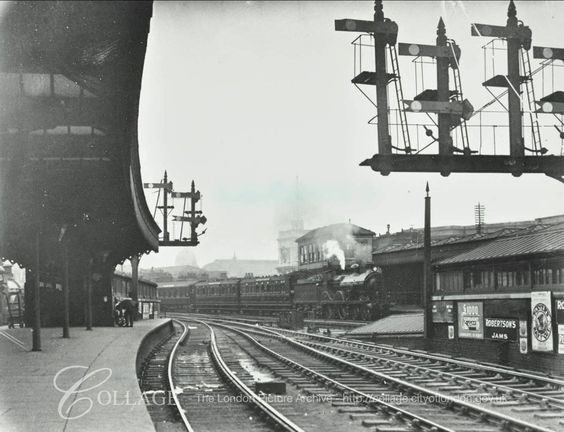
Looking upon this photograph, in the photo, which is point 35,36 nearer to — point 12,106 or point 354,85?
point 12,106

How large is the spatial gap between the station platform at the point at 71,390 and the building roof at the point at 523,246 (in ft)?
28.4

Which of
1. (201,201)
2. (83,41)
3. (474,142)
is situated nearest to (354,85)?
(474,142)

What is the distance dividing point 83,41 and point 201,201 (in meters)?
27.4

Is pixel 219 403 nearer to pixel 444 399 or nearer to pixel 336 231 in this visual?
pixel 444 399

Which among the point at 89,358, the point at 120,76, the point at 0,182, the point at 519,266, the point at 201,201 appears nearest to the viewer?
the point at 120,76

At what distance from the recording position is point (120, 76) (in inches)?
326

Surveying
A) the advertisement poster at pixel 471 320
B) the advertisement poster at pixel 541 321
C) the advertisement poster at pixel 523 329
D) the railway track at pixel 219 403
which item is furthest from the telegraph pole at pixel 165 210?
the advertisement poster at pixel 541 321

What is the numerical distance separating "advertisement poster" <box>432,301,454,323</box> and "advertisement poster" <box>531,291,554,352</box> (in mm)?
4343

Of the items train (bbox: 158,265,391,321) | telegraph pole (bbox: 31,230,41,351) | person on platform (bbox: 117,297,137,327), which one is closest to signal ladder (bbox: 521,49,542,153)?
telegraph pole (bbox: 31,230,41,351)

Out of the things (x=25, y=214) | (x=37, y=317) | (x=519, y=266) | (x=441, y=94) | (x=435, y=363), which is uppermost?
(x=441, y=94)

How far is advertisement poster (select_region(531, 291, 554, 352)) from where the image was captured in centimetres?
1420

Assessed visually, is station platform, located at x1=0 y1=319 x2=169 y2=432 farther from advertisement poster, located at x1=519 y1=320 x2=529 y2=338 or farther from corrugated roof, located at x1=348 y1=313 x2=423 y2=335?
corrugated roof, located at x1=348 y1=313 x2=423 y2=335

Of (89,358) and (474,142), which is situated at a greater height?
(474,142)

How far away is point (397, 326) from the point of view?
84.9 feet
